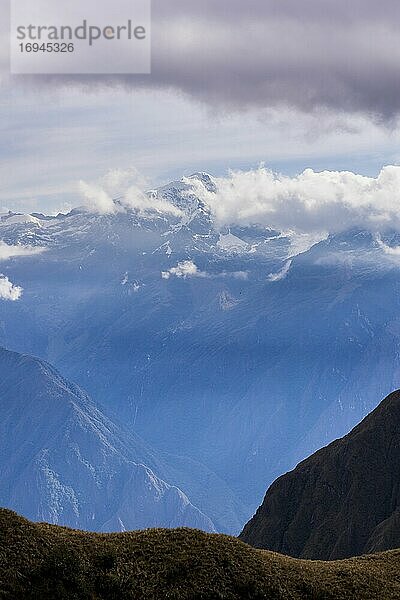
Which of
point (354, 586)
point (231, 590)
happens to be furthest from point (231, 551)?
point (354, 586)

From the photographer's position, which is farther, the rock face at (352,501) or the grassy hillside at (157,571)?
the rock face at (352,501)

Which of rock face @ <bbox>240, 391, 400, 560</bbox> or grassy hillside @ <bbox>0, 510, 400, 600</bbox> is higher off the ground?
grassy hillside @ <bbox>0, 510, 400, 600</bbox>

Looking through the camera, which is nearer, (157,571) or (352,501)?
(157,571)

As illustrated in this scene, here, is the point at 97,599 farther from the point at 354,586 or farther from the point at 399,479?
the point at 399,479

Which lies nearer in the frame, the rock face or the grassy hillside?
the grassy hillside

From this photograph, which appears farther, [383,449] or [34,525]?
[383,449]

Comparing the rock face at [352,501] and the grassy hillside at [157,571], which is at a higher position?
the grassy hillside at [157,571]

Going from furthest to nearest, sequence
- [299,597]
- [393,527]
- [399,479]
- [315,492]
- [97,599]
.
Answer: [315,492], [399,479], [393,527], [299,597], [97,599]

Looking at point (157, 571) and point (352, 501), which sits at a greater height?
point (157, 571)
